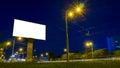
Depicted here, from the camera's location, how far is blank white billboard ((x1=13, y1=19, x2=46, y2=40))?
3425cm

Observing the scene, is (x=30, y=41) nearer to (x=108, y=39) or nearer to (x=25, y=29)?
(x=25, y=29)

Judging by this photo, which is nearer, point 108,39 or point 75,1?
point 75,1

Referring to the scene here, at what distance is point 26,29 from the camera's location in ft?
115

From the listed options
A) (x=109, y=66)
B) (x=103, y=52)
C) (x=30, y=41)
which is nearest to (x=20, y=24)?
(x=30, y=41)

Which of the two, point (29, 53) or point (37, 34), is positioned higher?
point (37, 34)

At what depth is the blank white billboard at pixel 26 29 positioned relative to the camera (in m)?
34.2

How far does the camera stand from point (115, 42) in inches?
4365

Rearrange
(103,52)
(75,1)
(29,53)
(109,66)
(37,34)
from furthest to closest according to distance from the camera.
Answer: (103,52) → (37,34) → (29,53) → (75,1) → (109,66)

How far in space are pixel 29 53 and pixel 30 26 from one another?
15.8 feet

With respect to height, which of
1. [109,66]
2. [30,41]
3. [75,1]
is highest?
[75,1]

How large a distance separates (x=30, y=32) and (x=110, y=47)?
78.3 m

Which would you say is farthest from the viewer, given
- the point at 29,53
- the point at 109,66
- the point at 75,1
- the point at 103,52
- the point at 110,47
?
the point at 110,47

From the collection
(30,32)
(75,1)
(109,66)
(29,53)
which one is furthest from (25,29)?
(109,66)

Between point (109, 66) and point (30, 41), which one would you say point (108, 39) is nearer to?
point (30, 41)
